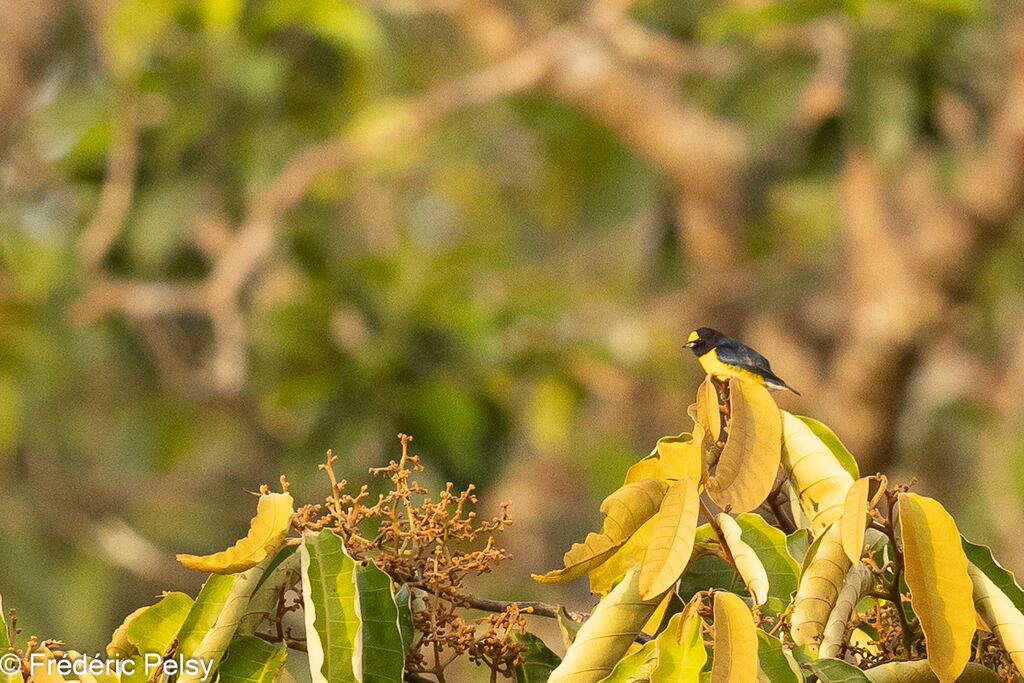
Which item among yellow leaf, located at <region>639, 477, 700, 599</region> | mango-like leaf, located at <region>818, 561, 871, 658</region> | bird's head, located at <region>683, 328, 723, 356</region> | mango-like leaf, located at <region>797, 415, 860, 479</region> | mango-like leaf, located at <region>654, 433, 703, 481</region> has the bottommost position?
mango-like leaf, located at <region>818, 561, 871, 658</region>

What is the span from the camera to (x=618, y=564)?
770 mm

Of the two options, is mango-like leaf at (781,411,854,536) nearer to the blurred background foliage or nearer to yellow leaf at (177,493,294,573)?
yellow leaf at (177,493,294,573)

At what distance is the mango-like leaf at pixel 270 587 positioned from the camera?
0.72 metres

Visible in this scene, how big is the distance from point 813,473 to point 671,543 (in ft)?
0.42

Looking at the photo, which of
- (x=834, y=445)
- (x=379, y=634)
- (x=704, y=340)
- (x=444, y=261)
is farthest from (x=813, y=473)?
(x=444, y=261)

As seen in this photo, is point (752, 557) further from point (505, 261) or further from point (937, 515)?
point (505, 261)

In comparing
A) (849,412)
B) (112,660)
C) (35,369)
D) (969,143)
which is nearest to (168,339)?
(35,369)

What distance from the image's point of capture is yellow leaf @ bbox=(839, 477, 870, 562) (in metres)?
0.65

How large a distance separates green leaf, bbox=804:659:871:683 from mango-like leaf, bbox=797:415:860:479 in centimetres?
14

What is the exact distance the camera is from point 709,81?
12.2 feet

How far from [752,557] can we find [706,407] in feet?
0.30

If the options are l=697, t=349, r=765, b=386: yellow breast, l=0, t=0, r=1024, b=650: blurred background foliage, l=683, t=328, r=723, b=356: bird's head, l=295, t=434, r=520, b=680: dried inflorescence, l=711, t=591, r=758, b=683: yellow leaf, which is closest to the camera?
l=711, t=591, r=758, b=683: yellow leaf

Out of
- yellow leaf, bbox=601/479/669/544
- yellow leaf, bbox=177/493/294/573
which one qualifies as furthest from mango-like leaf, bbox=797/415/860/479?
yellow leaf, bbox=177/493/294/573

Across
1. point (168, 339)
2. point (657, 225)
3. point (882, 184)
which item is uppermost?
point (657, 225)
